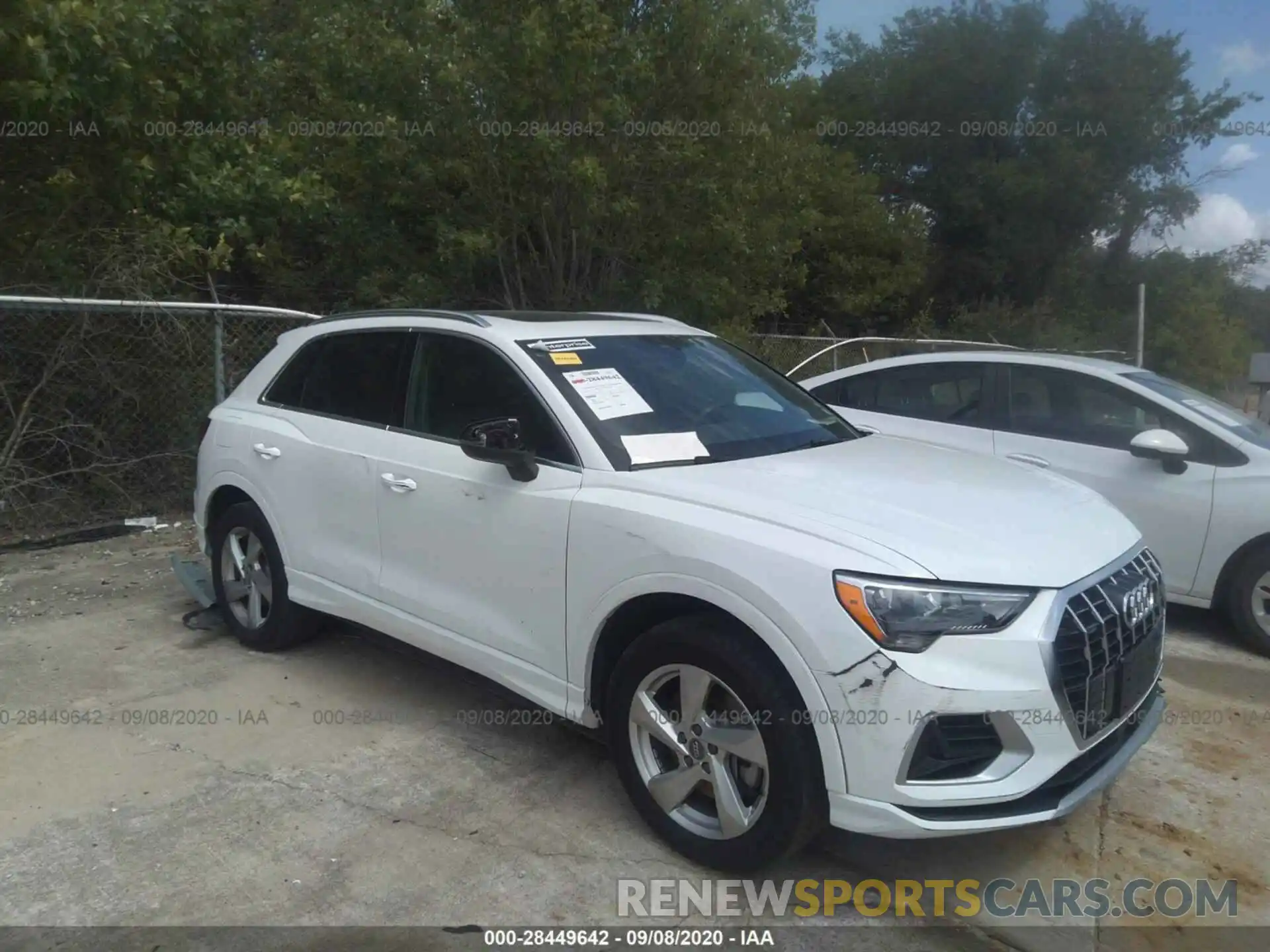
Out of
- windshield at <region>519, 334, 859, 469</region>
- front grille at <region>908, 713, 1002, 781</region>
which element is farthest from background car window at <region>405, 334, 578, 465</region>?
front grille at <region>908, 713, 1002, 781</region>

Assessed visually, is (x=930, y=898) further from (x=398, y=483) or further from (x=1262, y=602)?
(x=1262, y=602)

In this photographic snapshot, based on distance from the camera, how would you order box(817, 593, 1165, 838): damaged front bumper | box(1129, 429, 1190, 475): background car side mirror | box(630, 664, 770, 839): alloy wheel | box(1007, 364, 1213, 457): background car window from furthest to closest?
box(1007, 364, 1213, 457): background car window, box(1129, 429, 1190, 475): background car side mirror, box(630, 664, 770, 839): alloy wheel, box(817, 593, 1165, 838): damaged front bumper

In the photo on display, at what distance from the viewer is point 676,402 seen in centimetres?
391

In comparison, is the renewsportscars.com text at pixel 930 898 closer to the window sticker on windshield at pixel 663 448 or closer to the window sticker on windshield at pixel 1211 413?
the window sticker on windshield at pixel 663 448

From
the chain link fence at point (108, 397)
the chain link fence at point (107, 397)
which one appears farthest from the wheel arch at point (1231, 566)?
the chain link fence at point (108, 397)

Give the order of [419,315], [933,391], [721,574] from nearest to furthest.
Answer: [721,574] < [419,315] < [933,391]

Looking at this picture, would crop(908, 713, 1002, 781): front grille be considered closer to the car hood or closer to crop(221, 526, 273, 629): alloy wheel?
the car hood

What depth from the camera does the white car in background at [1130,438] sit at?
17.4 ft

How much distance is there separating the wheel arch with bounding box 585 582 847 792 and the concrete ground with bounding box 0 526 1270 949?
0.53 meters

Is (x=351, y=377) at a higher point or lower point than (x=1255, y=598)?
higher

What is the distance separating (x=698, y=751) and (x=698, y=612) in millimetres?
428

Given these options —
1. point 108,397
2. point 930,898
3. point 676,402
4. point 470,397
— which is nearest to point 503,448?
point 470,397

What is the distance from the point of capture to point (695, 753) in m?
3.18

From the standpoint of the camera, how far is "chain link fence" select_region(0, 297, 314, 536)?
6.99 meters
